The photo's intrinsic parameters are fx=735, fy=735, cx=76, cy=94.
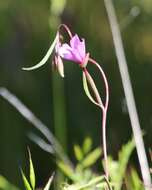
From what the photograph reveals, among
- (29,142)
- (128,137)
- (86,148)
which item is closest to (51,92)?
(29,142)

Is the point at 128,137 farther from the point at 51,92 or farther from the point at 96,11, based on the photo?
the point at 96,11

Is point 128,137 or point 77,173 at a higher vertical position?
point 77,173

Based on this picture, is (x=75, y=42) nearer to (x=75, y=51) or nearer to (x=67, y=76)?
(x=75, y=51)

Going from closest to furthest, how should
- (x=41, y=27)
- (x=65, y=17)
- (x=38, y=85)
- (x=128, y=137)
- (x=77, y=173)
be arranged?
(x=77, y=173), (x=128, y=137), (x=65, y=17), (x=38, y=85), (x=41, y=27)

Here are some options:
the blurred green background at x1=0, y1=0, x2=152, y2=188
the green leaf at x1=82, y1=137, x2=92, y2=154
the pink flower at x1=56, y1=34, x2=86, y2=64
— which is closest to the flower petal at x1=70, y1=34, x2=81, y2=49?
the pink flower at x1=56, y1=34, x2=86, y2=64

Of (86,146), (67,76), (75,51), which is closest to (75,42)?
(75,51)

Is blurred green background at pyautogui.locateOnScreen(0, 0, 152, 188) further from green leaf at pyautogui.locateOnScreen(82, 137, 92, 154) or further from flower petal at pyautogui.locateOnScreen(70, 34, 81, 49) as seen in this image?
flower petal at pyautogui.locateOnScreen(70, 34, 81, 49)

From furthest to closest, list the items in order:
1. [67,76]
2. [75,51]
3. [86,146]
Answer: [67,76], [86,146], [75,51]
